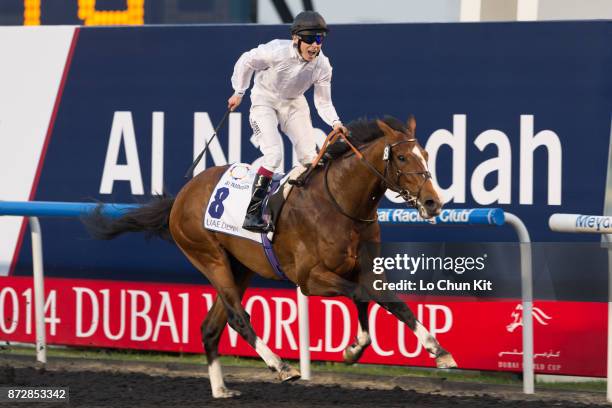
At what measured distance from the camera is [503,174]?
22.7 feet

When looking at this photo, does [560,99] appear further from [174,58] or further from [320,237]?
[174,58]

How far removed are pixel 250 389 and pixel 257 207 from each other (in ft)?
3.60

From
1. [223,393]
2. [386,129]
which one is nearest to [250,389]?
[223,393]

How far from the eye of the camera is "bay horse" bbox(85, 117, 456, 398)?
5.74 m

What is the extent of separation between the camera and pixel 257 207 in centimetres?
638

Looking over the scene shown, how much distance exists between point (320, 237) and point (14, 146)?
10.1ft

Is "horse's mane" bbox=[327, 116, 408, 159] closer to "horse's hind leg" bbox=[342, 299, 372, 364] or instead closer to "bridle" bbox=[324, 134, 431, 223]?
"bridle" bbox=[324, 134, 431, 223]

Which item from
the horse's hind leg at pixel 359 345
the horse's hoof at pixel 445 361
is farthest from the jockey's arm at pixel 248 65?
the horse's hoof at pixel 445 361

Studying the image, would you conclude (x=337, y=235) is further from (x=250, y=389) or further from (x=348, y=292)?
(x=250, y=389)

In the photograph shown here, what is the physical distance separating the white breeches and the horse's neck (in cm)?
48

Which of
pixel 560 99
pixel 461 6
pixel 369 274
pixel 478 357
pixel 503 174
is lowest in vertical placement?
pixel 478 357

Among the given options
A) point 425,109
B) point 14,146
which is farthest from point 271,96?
point 14,146

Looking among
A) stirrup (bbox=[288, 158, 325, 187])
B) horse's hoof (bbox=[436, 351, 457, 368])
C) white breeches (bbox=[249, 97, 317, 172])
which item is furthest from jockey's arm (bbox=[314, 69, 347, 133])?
horse's hoof (bbox=[436, 351, 457, 368])

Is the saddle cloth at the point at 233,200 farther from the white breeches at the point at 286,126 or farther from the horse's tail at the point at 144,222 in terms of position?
the horse's tail at the point at 144,222
